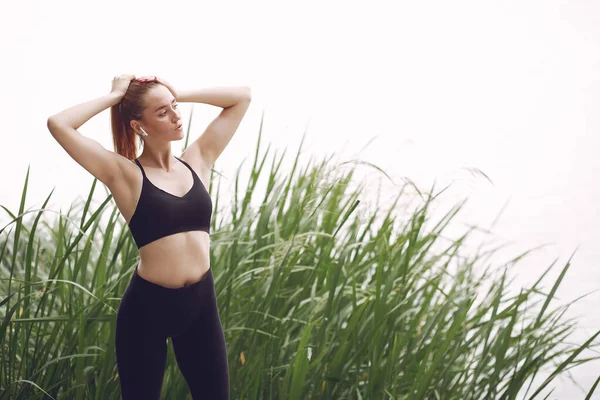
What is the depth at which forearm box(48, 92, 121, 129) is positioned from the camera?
174cm

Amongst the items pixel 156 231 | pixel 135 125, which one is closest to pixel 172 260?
pixel 156 231

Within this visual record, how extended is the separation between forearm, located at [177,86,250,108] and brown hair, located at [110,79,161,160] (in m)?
0.09

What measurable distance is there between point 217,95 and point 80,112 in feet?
1.12

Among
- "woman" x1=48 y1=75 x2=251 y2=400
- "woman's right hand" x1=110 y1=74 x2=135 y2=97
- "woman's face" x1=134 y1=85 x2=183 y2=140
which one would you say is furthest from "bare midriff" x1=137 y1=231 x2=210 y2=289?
"woman's right hand" x1=110 y1=74 x2=135 y2=97

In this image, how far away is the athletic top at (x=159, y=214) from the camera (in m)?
1.79

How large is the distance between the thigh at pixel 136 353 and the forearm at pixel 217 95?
1.54ft

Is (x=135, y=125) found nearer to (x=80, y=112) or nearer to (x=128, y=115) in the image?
(x=128, y=115)

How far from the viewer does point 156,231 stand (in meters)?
1.80

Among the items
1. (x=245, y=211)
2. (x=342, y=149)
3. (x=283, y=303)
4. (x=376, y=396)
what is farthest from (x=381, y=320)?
(x=342, y=149)

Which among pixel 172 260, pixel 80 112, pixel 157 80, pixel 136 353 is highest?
pixel 157 80

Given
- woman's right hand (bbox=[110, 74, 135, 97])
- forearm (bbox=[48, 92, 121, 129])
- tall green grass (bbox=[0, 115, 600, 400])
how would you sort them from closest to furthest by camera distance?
forearm (bbox=[48, 92, 121, 129]), woman's right hand (bbox=[110, 74, 135, 97]), tall green grass (bbox=[0, 115, 600, 400])

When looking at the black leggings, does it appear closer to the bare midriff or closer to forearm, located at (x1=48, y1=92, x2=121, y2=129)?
the bare midriff

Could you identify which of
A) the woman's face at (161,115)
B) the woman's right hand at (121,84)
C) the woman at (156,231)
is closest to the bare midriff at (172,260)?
the woman at (156,231)

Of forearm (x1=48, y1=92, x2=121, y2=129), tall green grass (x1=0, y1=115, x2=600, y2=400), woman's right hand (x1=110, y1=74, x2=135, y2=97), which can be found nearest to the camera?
forearm (x1=48, y1=92, x2=121, y2=129)
